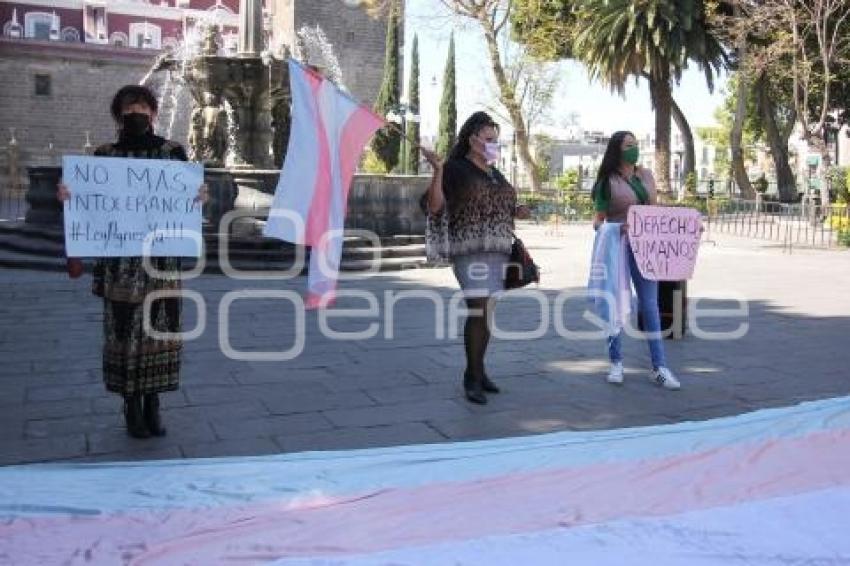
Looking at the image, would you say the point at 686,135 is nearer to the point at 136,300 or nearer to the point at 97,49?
the point at 97,49

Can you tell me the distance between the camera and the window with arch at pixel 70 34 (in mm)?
51281

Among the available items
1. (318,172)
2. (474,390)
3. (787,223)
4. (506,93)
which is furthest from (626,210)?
(506,93)

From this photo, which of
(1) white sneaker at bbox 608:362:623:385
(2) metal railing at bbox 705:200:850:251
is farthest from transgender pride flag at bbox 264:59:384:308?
(2) metal railing at bbox 705:200:850:251

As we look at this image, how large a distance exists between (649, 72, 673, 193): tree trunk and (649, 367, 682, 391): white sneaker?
28521 mm

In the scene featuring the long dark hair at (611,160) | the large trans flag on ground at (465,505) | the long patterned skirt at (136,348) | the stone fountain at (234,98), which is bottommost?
the large trans flag on ground at (465,505)

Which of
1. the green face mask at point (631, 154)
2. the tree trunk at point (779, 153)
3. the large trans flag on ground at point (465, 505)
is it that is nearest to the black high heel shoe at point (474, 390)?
the large trans flag on ground at point (465, 505)

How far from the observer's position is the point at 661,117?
113 ft

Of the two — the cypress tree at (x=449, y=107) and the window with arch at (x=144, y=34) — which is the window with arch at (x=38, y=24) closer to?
the window with arch at (x=144, y=34)

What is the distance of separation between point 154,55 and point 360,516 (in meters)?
46.9

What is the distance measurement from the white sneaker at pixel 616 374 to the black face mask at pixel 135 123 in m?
3.33

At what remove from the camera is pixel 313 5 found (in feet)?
164

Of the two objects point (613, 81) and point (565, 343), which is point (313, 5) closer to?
point (613, 81)

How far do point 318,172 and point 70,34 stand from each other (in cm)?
5291

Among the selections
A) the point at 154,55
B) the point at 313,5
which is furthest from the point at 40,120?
the point at 313,5
